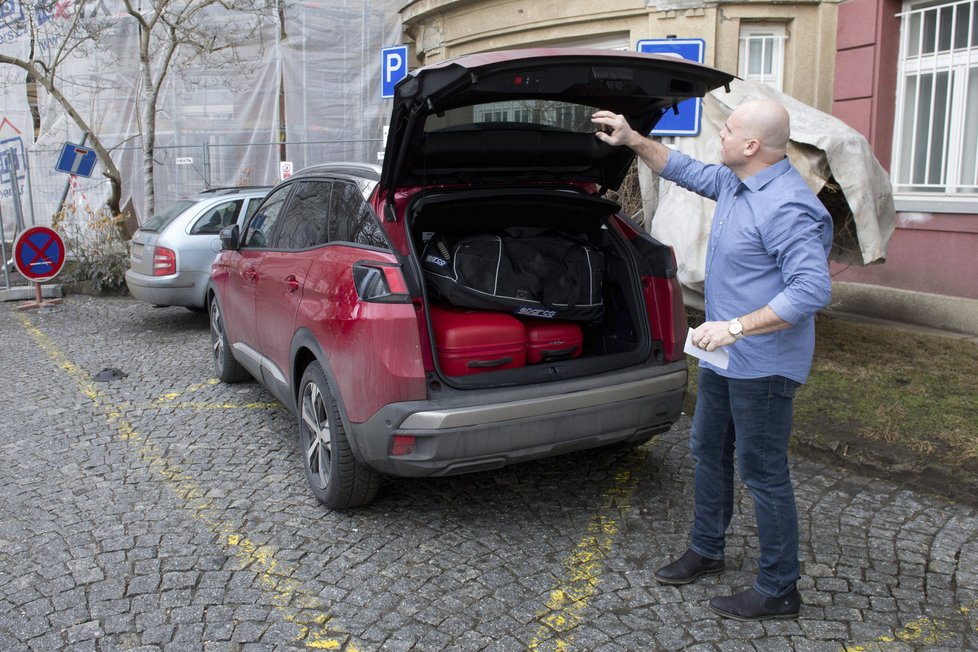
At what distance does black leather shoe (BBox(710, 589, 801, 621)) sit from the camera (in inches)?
123

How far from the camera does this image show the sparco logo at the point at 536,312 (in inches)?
163

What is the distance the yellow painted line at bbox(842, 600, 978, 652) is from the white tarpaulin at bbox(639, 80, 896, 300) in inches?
130

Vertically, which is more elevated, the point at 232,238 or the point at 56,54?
the point at 56,54

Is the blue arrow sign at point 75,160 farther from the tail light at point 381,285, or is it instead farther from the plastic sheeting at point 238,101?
the tail light at point 381,285

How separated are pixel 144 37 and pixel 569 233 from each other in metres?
11.3

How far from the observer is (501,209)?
428 cm

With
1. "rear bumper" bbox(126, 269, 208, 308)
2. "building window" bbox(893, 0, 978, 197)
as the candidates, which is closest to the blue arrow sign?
"rear bumper" bbox(126, 269, 208, 308)

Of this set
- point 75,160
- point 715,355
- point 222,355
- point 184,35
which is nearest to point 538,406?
point 715,355

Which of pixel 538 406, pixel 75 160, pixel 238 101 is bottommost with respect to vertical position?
pixel 538 406

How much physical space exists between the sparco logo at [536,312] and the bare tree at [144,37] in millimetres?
11102

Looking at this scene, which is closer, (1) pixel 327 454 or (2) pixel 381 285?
(2) pixel 381 285

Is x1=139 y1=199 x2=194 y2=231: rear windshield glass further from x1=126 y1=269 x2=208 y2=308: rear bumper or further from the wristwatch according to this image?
the wristwatch

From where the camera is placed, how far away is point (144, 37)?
43.6 feet

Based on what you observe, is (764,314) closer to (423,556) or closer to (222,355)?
(423,556)
